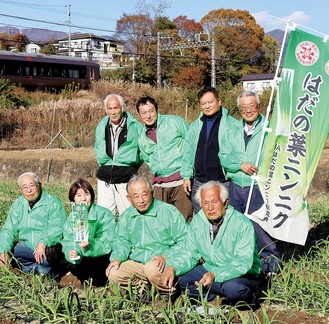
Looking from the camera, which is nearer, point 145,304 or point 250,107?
point 145,304

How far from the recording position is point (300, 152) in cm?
435

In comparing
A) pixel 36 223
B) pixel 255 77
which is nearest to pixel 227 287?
pixel 36 223

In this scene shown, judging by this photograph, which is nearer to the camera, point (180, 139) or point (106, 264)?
point (106, 264)

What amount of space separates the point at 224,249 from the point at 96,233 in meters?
1.34

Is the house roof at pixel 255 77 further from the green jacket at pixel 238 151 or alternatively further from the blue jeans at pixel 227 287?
the blue jeans at pixel 227 287

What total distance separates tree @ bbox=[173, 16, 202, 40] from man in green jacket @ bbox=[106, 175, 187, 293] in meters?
37.7

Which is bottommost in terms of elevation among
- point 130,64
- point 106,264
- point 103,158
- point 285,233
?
point 106,264

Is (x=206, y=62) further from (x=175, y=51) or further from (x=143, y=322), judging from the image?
(x=143, y=322)

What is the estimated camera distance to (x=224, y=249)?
12.1ft

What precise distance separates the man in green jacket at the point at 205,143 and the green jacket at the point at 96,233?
82cm

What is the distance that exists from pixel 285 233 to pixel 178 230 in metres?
0.92

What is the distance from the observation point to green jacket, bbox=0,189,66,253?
4.77m

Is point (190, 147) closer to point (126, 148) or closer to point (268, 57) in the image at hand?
point (126, 148)

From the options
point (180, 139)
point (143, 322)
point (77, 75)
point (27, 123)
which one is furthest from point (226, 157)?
point (77, 75)
